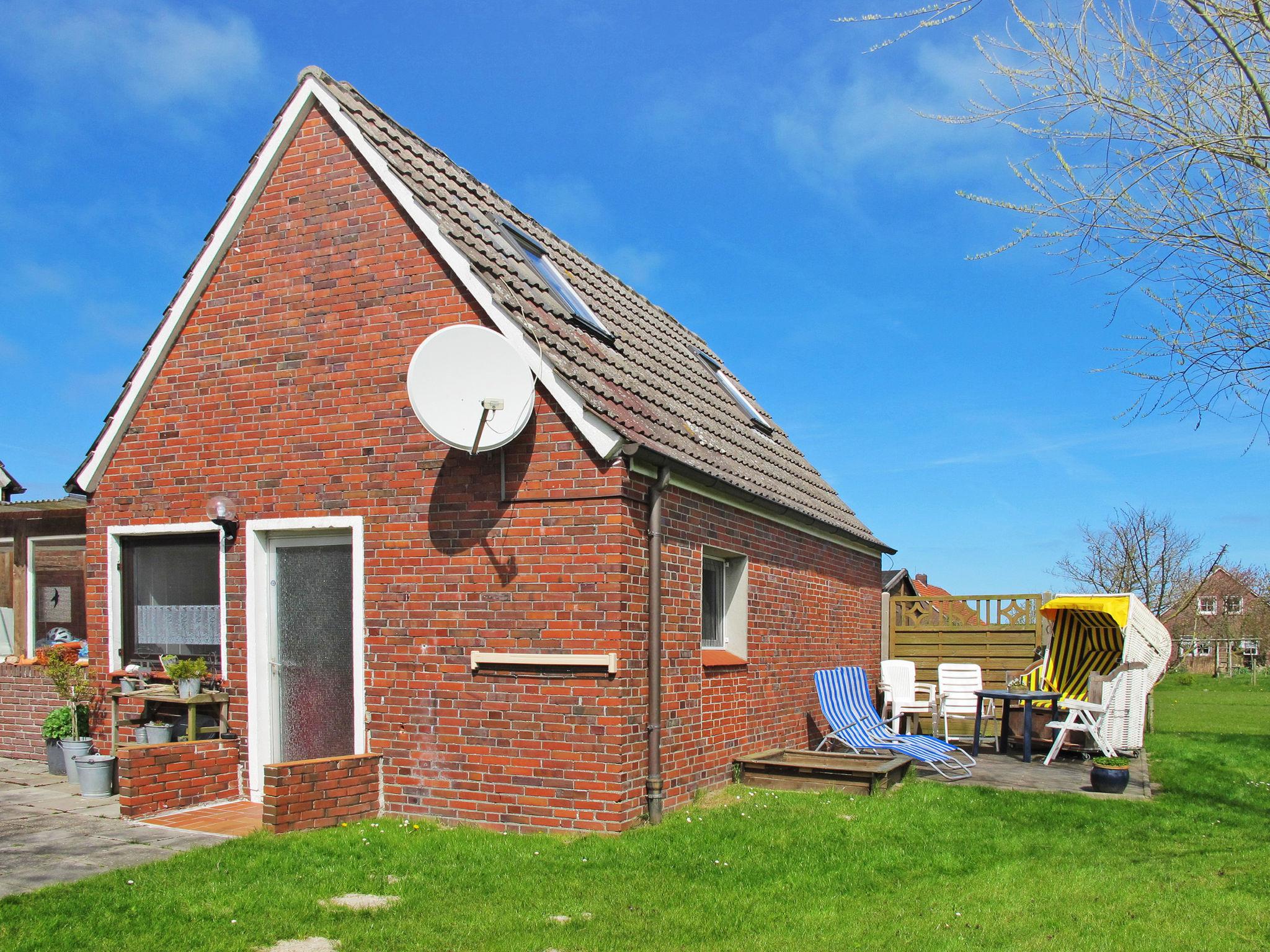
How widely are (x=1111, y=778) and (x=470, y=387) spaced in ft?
24.3

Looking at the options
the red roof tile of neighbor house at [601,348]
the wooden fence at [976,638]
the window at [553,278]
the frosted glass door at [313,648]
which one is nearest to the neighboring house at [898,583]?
the wooden fence at [976,638]

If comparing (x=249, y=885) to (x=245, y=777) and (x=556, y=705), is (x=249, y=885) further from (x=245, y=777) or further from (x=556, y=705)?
(x=245, y=777)

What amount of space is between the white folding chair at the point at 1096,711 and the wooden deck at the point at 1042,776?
0.95ft

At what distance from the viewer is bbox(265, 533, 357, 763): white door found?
9383 millimetres

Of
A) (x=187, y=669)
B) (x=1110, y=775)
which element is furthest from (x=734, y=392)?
(x=187, y=669)

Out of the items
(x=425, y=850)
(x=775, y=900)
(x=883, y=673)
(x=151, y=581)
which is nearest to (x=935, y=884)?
(x=775, y=900)

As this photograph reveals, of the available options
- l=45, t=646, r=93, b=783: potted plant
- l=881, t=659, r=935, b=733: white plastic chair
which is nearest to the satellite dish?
l=45, t=646, r=93, b=783: potted plant

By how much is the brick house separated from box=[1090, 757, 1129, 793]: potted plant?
10.9 ft

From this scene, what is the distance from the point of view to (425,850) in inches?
299

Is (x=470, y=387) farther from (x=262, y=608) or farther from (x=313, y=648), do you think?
(x=262, y=608)

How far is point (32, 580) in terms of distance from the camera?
43.2ft

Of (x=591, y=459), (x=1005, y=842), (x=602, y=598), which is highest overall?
(x=591, y=459)

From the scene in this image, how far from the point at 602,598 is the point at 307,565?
10.1 feet

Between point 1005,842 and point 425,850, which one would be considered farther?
point 1005,842
